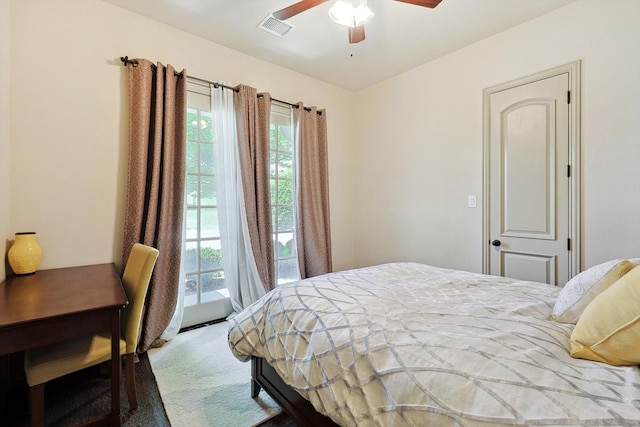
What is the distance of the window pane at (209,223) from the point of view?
9.15 ft

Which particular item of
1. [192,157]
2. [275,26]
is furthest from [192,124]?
[275,26]

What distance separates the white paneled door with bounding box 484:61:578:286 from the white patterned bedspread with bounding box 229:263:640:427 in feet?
3.19

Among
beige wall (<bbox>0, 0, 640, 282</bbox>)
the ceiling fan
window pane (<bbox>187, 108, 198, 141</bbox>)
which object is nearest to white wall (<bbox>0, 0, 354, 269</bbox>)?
beige wall (<bbox>0, 0, 640, 282</bbox>)

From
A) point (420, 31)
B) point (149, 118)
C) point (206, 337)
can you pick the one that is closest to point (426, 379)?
point (206, 337)

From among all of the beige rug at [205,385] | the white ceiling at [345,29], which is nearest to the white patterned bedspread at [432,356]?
the beige rug at [205,385]

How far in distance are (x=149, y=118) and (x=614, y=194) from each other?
359 cm

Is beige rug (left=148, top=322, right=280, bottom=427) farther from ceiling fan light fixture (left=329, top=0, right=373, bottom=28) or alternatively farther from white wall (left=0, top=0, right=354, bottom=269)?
ceiling fan light fixture (left=329, top=0, right=373, bottom=28)

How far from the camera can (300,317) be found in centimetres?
135

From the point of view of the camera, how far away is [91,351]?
1.49 m

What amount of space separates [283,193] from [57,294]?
2171mm

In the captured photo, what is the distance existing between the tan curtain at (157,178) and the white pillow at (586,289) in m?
2.57

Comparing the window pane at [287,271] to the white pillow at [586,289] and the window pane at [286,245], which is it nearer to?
the window pane at [286,245]

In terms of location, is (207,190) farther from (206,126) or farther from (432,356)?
(432,356)

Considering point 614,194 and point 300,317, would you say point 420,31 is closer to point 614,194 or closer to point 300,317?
point 614,194
